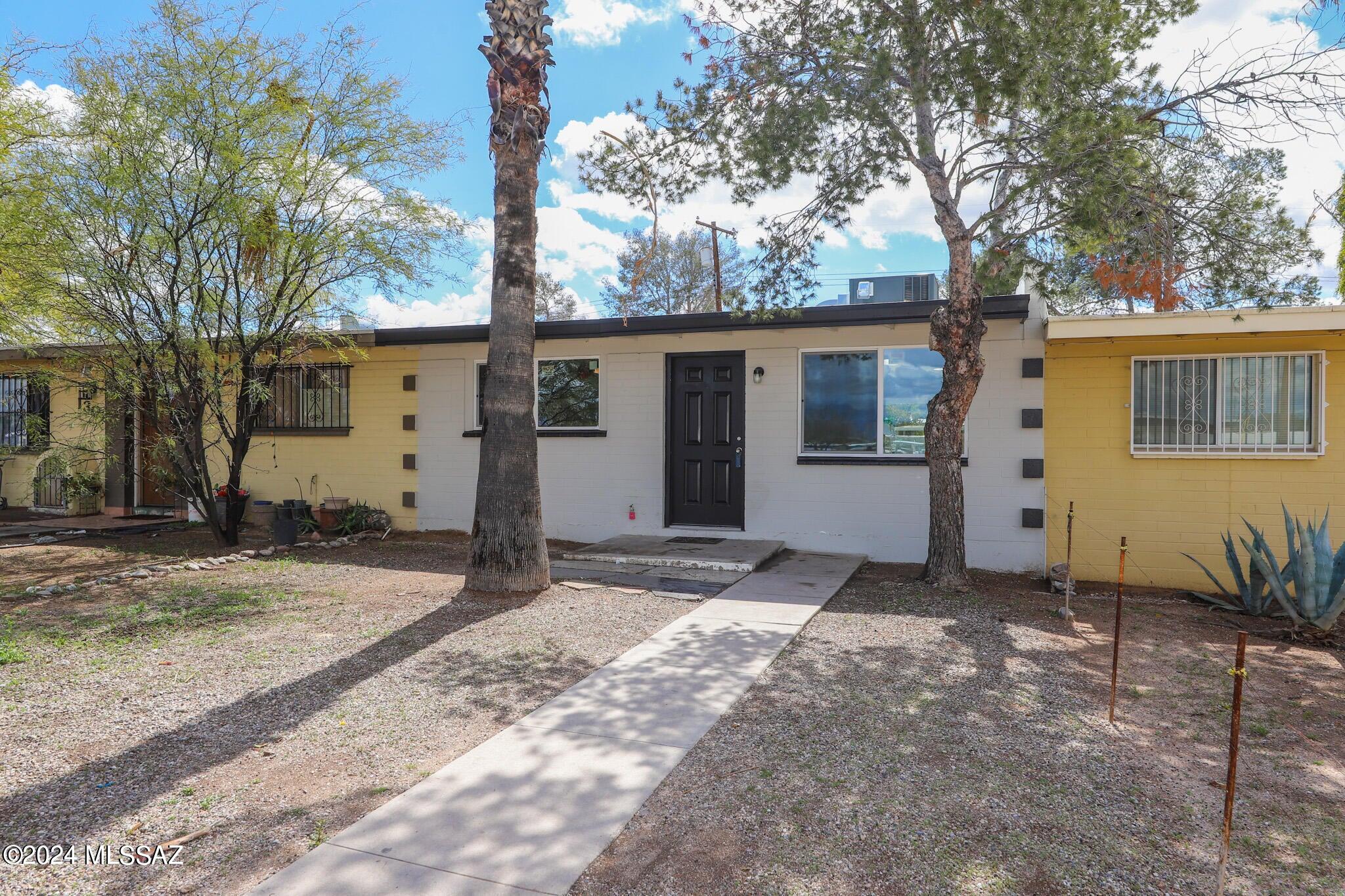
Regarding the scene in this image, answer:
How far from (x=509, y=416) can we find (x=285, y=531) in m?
4.56

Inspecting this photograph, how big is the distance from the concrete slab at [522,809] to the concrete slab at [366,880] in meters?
0.04

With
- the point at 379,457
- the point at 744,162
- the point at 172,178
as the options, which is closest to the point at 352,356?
the point at 379,457

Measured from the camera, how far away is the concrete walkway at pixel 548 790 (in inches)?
99.6

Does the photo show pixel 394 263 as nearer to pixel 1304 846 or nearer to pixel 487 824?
pixel 487 824

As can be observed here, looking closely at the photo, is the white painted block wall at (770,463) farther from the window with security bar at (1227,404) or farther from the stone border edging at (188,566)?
the stone border edging at (188,566)

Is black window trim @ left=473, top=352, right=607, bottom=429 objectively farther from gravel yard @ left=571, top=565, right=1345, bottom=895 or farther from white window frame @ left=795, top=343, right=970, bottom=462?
gravel yard @ left=571, top=565, right=1345, bottom=895

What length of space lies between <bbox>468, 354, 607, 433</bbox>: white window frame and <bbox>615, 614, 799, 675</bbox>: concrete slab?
171 inches

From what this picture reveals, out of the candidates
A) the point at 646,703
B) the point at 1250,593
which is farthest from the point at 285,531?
the point at 1250,593

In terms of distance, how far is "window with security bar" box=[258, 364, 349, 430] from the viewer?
1109cm

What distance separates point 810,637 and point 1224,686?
2.46 meters

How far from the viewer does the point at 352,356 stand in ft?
34.8

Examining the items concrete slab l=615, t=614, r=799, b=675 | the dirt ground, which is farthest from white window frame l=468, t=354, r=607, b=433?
concrete slab l=615, t=614, r=799, b=675

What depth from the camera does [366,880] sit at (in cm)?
249

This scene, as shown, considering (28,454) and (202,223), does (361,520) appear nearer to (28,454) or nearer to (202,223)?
(202,223)
